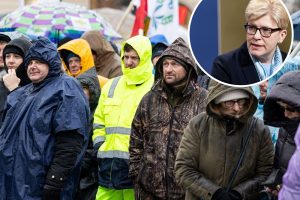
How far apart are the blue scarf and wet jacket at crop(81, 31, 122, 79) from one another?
557 cm

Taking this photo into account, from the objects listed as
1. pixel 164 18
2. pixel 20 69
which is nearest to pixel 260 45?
pixel 20 69

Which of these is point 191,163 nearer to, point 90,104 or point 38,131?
point 38,131

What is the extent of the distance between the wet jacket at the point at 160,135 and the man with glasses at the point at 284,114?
1.22m

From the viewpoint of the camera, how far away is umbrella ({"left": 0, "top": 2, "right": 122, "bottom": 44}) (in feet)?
39.3

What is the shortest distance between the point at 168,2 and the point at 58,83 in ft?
18.8

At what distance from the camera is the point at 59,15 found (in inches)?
478

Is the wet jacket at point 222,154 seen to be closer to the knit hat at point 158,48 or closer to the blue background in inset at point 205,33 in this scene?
the blue background in inset at point 205,33

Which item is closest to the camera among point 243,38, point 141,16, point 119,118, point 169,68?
point 243,38

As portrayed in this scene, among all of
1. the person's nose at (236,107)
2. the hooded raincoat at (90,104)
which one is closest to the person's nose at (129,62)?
the hooded raincoat at (90,104)

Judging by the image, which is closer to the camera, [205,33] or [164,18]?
[205,33]

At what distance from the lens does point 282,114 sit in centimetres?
522

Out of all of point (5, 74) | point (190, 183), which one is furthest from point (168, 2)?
point (190, 183)

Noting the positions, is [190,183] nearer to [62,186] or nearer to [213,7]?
[62,186]

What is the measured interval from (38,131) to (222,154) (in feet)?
5.04
